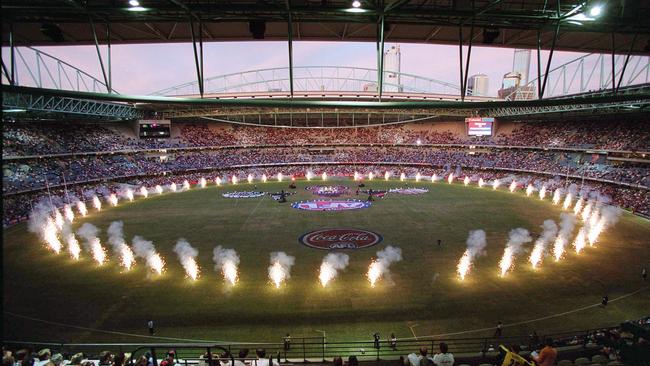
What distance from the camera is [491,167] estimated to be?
73.9m

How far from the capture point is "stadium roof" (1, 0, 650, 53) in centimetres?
980

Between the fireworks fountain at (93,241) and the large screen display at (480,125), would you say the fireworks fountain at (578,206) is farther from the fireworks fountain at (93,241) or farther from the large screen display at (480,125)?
the fireworks fountain at (93,241)

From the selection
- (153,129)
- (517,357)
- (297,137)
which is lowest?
(517,357)

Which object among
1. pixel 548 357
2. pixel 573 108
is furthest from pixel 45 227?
pixel 573 108

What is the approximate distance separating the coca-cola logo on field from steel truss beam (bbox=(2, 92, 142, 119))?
2560cm

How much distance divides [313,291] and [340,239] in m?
11.2

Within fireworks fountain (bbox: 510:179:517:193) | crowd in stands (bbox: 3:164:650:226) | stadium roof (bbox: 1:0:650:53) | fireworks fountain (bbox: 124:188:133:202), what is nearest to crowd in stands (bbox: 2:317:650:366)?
stadium roof (bbox: 1:0:650:53)

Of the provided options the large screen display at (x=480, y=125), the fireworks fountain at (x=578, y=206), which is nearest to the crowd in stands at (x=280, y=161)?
the large screen display at (x=480, y=125)

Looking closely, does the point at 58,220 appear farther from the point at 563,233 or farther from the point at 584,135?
the point at 584,135

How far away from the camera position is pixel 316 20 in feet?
36.6

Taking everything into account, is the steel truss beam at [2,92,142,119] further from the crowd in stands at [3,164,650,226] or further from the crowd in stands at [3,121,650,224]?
the crowd in stands at [3,164,650,226]

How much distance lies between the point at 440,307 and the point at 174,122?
3217 inches

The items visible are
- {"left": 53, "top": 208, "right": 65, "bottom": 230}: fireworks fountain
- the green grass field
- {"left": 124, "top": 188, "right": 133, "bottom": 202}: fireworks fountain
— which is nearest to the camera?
the green grass field

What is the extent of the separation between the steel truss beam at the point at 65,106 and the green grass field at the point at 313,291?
48.0 ft
